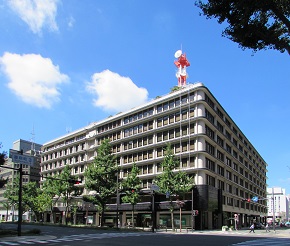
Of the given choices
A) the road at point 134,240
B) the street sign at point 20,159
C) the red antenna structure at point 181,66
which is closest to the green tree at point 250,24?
the road at point 134,240

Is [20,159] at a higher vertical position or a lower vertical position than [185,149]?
lower

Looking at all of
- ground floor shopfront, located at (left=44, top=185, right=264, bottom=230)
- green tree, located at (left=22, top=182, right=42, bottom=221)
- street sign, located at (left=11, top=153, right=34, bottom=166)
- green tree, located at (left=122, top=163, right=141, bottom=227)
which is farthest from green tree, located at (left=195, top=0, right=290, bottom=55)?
green tree, located at (left=22, top=182, right=42, bottom=221)

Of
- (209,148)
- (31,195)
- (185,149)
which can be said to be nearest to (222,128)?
(209,148)

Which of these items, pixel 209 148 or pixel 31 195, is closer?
A: pixel 209 148

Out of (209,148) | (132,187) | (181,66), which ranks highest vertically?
(181,66)

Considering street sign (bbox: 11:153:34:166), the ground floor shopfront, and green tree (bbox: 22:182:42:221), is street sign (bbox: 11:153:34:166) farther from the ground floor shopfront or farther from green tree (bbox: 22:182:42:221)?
green tree (bbox: 22:182:42:221)

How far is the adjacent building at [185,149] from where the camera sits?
55.8 metres

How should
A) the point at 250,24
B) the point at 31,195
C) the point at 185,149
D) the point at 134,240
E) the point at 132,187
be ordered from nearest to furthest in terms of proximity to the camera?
1. the point at 250,24
2. the point at 134,240
3. the point at 132,187
4. the point at 185,149
5. the point at 31,195

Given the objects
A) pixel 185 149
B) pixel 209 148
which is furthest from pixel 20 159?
pixel 209 148

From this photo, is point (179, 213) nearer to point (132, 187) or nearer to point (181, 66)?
point (132, 187)

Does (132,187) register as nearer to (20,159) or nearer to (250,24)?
(20,159)

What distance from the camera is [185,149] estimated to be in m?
57.5

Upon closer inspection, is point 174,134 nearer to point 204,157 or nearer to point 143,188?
point 204,157

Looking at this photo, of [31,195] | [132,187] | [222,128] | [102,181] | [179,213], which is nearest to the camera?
[132,187]
